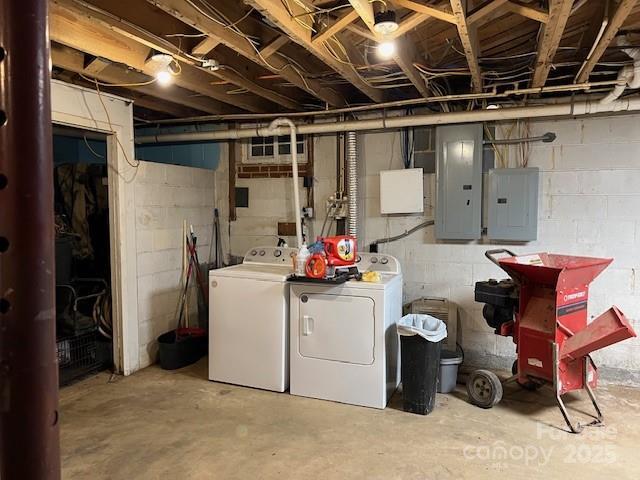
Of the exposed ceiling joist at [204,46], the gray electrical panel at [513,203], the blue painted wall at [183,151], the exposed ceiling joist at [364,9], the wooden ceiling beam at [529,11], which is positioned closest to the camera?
the exposed ceiling joist at [364,9]

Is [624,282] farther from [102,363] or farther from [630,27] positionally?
[102,363]

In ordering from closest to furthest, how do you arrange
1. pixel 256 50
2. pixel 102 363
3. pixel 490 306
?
pixel 256 50, pixel 490 306, pixel 102 363

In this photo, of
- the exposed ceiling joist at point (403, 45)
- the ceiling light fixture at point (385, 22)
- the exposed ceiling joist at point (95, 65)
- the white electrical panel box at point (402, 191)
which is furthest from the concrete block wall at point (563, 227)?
the exposed ceiling joist at point (95, 65)

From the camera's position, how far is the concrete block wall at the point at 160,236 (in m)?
4.05

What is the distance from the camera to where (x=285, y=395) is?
356 cm

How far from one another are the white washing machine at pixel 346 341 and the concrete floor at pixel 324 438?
12 centimetres

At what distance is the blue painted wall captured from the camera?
496cm

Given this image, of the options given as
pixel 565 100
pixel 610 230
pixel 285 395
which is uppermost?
pixel 565 100

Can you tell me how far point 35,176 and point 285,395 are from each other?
10.7 feet

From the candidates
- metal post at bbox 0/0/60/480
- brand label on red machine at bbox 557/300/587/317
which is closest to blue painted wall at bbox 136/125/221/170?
brand label on red machine at bbox 557/300/587/317

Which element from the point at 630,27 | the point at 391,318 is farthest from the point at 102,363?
the point at 630,27

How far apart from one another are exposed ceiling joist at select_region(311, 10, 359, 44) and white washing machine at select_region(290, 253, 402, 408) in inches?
64.7

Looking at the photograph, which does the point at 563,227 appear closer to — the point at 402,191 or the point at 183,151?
the point at 402,191

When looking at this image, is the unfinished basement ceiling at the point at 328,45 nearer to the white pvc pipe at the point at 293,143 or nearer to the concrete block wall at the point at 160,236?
the white pvc pipe at the point at 293,143
